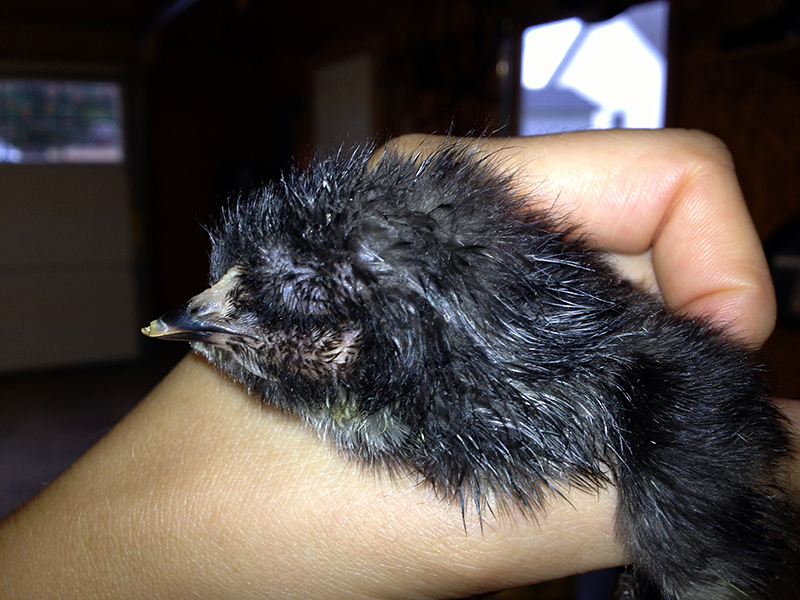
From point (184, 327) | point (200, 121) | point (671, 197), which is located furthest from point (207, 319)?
point (200, 121)

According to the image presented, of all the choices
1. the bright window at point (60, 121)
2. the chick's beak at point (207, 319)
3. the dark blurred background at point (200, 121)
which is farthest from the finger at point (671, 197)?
the bright window at point (60, 121)

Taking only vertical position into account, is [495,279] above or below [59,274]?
above

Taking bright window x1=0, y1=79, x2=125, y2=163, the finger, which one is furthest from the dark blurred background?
the finger

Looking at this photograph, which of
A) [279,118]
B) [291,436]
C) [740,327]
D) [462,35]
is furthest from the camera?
[279,118]

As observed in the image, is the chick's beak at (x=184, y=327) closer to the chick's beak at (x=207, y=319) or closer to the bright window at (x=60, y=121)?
the chick's beak at (x=207, y=319)

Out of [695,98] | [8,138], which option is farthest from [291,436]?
[8,138]

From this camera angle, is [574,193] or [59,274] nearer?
[574,193]

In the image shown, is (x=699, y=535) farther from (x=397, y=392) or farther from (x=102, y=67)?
(x=102, y=67)
